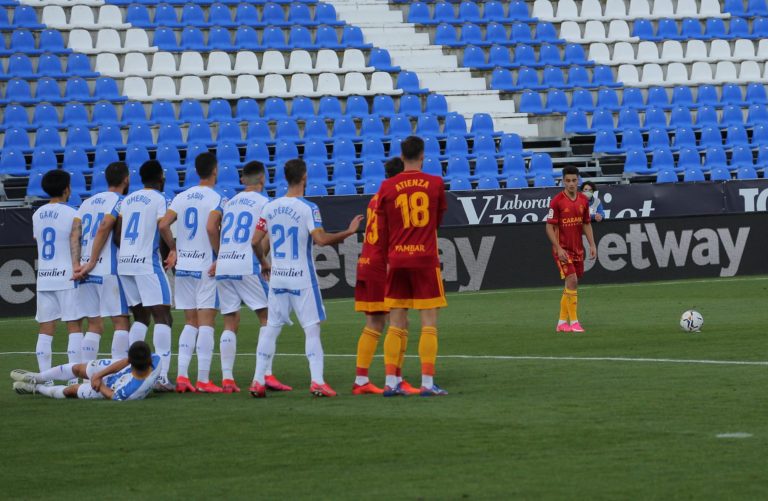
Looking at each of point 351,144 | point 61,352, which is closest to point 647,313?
point 61,352

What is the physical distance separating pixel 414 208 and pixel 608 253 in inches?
571

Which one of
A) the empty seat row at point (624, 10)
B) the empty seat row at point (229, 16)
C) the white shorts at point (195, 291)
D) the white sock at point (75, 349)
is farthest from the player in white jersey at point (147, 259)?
the empty seat row at point (624, 10)

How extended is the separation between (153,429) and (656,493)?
161 inches

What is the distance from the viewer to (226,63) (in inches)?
1164

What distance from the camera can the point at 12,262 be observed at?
21.7 metres

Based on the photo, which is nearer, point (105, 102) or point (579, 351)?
point (579, 351)

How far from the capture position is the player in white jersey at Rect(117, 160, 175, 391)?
11625mm

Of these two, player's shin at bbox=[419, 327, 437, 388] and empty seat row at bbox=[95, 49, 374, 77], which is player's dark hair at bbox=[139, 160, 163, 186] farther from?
empty seat row at bbox=[95, 49, 374, 77]

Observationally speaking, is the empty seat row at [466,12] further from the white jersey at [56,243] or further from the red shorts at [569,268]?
the white jersey at [56,243]

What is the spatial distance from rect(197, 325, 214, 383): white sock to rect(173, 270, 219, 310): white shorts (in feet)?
0.77

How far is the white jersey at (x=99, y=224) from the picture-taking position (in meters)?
11.8

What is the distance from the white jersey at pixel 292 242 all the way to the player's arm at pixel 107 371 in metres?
1.51

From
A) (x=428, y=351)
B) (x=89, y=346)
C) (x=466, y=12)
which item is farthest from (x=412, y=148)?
(x=466, y=12)

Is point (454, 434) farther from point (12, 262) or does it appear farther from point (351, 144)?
point (351, 144)
